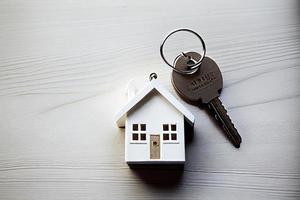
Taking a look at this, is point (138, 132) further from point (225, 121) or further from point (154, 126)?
point (225, 121)

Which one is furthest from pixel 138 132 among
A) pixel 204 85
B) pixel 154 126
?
pixel 204 85

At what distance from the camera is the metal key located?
76 cm

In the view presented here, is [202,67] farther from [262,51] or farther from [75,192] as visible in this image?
[75,192]

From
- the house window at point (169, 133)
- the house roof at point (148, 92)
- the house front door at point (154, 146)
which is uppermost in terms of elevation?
the house roof at point (148, 92)

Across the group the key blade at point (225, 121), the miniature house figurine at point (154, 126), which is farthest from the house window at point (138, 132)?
the key blade at point (225, 121)

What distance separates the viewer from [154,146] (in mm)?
706

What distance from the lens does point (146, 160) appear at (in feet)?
2.28

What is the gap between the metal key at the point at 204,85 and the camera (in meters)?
0.76

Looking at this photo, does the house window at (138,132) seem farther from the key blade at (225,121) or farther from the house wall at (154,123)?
the key blade at (225,121)

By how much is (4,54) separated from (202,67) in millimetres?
344

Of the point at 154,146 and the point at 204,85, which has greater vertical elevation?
the point at 204,85

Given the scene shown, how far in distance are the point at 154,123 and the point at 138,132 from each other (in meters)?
0.03

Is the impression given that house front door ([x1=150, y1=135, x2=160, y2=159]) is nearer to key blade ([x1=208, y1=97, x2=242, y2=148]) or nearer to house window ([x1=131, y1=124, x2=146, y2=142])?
house window ([x1=131, y1=124, x2=146, y2=142])

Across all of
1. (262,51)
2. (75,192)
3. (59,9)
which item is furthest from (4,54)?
(262,51)
